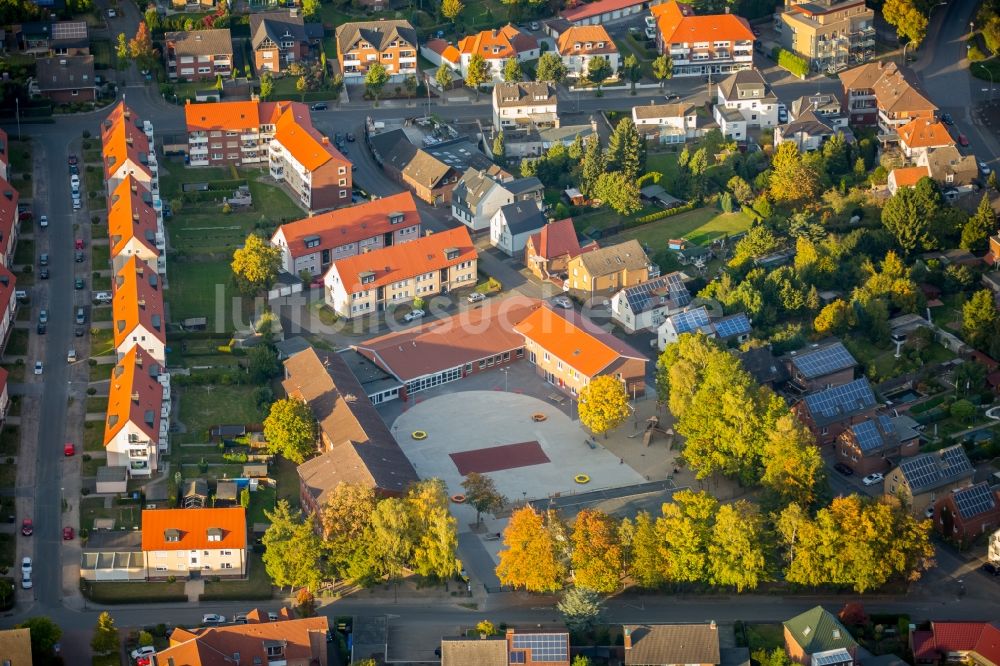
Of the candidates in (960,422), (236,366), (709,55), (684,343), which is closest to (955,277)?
(960,422)

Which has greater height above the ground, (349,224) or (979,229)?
(979,229)

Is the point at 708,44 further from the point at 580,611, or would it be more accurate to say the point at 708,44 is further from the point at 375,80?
the point at 580,611

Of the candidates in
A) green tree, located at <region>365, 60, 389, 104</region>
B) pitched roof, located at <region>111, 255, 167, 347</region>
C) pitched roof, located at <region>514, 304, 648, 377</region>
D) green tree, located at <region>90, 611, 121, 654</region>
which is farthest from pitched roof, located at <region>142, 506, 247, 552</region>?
green tree, located at <region>365, 60, 389, 104</region>

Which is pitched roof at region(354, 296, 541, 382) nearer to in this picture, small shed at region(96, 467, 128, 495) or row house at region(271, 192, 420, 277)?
row house at region(271, 192, 420, 277)

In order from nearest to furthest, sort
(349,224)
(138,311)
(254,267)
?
(138,311) → (254,267) → (349,224)

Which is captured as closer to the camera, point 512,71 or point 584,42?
point 512,71

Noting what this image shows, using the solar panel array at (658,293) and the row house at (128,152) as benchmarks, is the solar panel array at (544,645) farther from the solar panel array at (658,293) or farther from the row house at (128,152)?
the row house at (128,152)

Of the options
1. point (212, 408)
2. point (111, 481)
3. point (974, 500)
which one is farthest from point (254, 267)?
point (974, 500)
